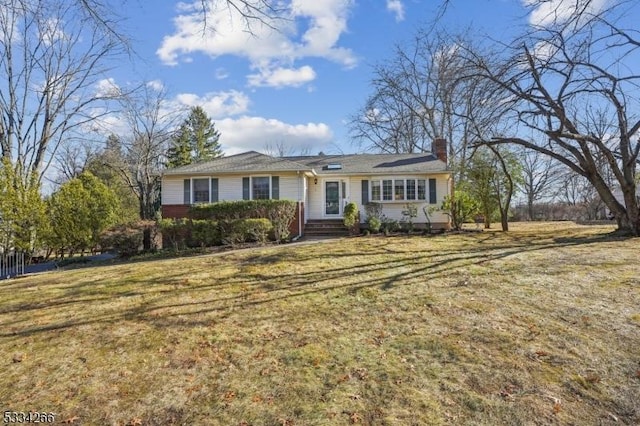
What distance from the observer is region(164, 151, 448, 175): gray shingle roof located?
17.4 m

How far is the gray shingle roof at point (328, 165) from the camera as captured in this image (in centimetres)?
1739

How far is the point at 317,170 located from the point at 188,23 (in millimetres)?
13942

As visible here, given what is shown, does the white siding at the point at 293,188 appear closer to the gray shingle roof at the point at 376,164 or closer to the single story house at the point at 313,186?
the single story house at the point at 313,186

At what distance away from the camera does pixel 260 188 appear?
1745cm

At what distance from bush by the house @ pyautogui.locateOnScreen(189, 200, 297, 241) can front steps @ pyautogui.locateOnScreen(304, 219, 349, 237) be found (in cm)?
254

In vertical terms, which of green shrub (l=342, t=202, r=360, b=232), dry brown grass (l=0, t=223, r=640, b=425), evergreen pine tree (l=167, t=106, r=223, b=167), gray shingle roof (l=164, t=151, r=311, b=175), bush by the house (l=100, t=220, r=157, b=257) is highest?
evergreen pine tree (l=167, t=106, r=223, b=167)

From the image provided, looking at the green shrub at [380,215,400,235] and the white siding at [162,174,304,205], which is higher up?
the white siding at [162,174,304,205]

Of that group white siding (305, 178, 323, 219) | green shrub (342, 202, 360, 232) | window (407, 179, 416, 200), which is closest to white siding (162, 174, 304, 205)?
white siding (305, 178, 323, 219)

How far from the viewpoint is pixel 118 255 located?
13781mm

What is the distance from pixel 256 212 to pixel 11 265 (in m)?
7.82

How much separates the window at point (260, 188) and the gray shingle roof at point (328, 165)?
0.49 meters

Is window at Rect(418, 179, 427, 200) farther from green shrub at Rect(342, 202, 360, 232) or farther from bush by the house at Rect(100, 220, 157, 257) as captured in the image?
bush by the house at Rect(100, 220, 157, 257)

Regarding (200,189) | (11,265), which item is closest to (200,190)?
(200,189)

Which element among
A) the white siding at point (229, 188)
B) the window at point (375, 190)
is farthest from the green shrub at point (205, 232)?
the window at point (375, 190)
